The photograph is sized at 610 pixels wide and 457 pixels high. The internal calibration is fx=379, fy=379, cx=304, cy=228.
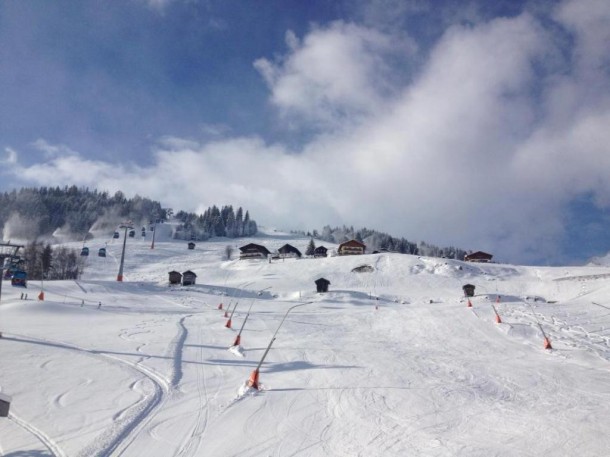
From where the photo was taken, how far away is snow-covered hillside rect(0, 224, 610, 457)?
7672mm

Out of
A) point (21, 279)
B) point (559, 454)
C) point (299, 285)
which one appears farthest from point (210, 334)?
point (299, 285)

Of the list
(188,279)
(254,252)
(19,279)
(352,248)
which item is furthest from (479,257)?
(19,279)

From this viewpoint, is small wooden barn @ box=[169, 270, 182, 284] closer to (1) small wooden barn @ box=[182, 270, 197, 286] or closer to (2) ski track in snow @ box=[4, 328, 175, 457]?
(1) small wooden barn @ box=[182, 270, 197, 286]

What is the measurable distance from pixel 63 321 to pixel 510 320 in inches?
1123

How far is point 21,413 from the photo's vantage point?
7.99 meters

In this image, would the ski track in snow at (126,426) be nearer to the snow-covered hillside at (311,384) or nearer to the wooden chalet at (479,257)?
the snow-covered hillside at (311,384)

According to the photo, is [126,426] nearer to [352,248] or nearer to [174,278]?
[174,278]

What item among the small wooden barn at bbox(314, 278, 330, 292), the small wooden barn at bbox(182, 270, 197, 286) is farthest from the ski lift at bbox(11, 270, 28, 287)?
the small wooden barn at bbox(314, 278, 330, 292)

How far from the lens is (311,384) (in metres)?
12.2

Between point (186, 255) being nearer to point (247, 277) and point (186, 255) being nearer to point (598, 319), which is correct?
point (247, 277)

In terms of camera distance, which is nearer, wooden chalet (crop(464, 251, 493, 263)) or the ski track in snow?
the ski track in snow

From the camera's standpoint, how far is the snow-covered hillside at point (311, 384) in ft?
25.2

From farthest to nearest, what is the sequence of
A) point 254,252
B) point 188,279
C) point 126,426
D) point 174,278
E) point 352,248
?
point 352,248
point 254,252
point 188,279
point 174,278
point 126,426

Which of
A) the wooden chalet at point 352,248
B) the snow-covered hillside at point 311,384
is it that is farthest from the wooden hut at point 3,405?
the wooden chalet at point 352,248
